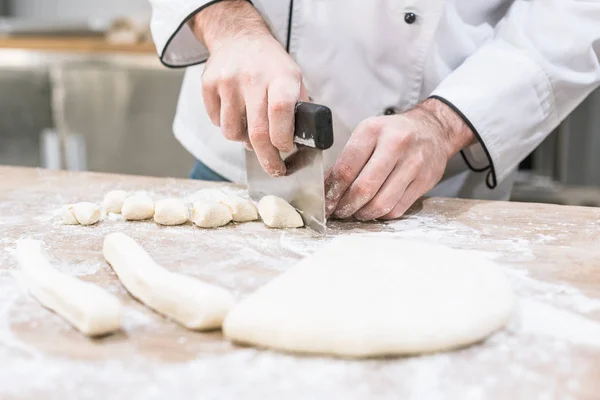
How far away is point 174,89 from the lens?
2656 millimetres

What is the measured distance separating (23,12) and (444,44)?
3581 mm

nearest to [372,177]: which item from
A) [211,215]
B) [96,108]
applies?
[211,215]

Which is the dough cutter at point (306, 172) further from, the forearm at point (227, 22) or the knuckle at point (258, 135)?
the forearm at point (227, 22)

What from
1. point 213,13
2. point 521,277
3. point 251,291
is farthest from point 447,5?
point 251,291

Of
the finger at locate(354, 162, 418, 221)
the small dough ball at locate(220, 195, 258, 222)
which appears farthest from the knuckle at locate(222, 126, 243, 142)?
the finger at locate(354, 162, 418, 221)

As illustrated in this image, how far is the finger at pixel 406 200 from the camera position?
105 centimetres

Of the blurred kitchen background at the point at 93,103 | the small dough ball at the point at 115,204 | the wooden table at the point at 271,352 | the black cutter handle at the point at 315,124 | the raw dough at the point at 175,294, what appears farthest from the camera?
the blurred kitchen background at the point at 93,103

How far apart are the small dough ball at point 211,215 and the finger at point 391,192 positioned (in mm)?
219

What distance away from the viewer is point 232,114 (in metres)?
0.98

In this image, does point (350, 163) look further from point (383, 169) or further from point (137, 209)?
point (137, 209)

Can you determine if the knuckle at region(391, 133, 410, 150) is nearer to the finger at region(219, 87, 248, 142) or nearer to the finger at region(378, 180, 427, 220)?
the finger at region(378, 180, 427, 220)

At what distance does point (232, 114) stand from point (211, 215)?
0.53 feet

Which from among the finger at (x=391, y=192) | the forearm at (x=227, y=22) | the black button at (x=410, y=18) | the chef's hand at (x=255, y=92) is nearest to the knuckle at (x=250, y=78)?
the chef's hand at (x=255, y=92)

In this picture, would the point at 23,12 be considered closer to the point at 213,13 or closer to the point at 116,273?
the point at 213,13
